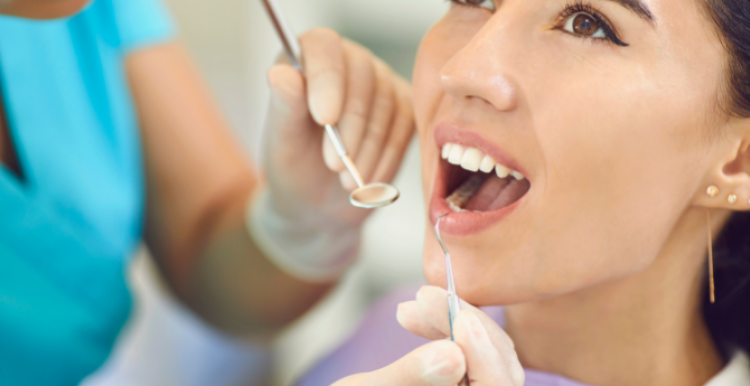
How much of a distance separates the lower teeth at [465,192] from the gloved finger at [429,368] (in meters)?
0.20

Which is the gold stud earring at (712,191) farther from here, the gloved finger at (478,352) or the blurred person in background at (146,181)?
the blurred person in background at (146,181)

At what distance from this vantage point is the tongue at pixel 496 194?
715mm

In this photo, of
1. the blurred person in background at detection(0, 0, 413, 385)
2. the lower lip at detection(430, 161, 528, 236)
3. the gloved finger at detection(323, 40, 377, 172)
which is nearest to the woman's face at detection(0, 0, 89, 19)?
the blurred person in background at detection(0, 0, 413, 385)

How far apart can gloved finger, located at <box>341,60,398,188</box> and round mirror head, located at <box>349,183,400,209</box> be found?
0.10 m

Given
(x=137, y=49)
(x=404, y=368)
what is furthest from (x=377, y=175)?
(x=137, y=49)

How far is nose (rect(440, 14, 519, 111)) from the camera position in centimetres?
Answer: 57

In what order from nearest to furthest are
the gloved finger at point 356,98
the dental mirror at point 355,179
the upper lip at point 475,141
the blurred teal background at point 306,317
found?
the upper lip at point 475,141 → the dental mirror at point 355,179 → the gloved finger at point 356,98 → the blurred teal background at point 306,317

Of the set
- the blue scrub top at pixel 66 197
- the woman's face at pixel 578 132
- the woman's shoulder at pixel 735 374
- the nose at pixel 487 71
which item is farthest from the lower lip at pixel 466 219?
the blue scrub top at pixel 66 197

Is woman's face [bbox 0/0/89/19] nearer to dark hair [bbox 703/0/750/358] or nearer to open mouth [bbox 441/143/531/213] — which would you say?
open mouth [bbox 441/143/531/213]

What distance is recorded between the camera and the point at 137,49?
1.12 meters

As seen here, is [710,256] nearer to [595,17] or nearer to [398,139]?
[595,17]

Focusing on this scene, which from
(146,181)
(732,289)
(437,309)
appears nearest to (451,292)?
(437,309)

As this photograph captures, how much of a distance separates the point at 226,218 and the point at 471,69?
2.22 feet

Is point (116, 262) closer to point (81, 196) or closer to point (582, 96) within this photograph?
point (81, 196)
